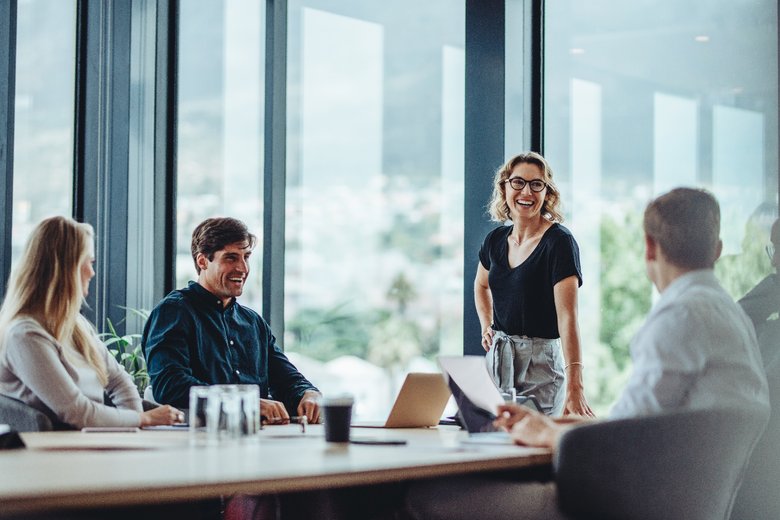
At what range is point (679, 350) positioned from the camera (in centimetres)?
214

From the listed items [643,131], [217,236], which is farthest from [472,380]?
[643,131]

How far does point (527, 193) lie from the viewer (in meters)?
4.02

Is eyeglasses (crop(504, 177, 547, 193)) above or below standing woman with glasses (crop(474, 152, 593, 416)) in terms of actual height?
above

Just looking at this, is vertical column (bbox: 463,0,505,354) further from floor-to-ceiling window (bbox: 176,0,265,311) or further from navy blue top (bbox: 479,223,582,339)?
floor-to-ceiling window (bbox: 176,0,265,311)

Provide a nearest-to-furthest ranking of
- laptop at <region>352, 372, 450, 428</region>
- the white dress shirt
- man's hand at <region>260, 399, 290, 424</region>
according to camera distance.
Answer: the white dress shirt < laptop at <region>352, 372, 450, 428</region> < man's hand at <region>260, 399, 290, 424</region>

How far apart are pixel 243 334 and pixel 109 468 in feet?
6.40

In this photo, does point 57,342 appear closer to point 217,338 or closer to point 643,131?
point 217,338

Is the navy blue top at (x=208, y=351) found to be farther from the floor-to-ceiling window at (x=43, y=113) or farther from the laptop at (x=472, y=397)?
the floor-to-ceiling window at (x=43, y=113)

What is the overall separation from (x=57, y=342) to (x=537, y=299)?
1847 millimetres

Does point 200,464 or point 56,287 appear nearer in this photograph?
point 200,464

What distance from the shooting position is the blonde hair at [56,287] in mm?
2834

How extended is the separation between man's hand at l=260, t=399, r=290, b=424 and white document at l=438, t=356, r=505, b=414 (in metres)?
0.70

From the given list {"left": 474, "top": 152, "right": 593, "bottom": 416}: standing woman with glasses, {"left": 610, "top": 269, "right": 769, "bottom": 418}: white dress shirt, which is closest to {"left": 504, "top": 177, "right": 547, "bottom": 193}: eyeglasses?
{"left": 474, "top": 152, "right": 593, "bottom": 416}: standing woman with glasses

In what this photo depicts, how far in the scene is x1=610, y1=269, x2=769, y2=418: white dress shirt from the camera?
83.7 inches
